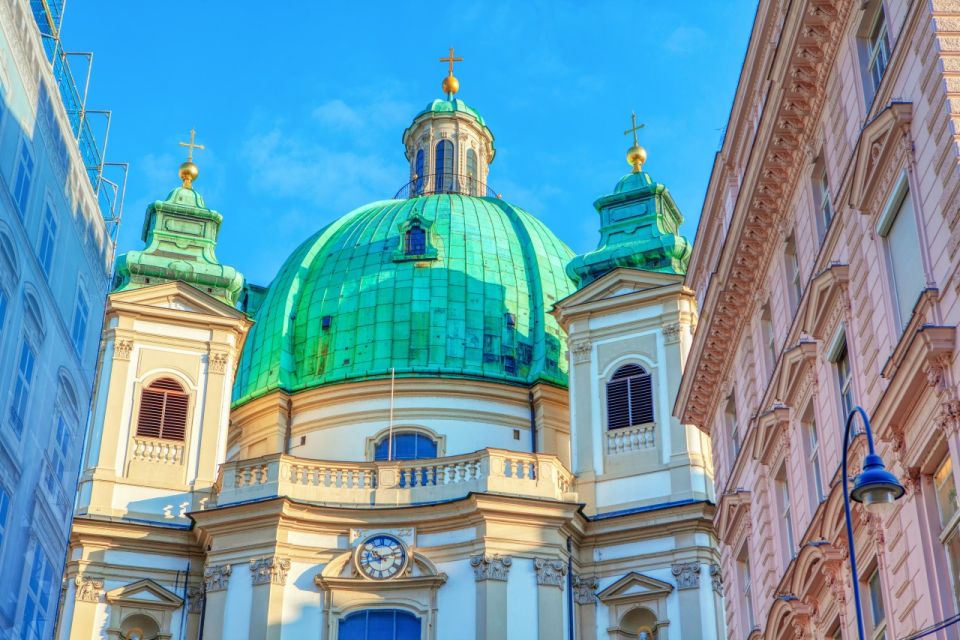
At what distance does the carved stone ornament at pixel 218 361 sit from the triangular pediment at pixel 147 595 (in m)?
→ 6.57

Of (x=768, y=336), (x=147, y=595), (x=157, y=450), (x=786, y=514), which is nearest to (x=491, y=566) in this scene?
(x=147, y=595)

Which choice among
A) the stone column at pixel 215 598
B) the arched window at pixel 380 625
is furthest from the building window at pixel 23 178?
the arched window at pixel 380 625

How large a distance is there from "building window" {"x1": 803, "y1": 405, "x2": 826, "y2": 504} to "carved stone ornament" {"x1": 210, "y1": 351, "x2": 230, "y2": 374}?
24105mm

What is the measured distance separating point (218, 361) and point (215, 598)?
312 inches

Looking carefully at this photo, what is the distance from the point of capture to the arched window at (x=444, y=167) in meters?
55.5

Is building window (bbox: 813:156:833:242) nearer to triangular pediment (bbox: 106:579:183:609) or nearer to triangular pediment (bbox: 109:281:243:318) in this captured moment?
triangular pediment (bbox: 106:579:183:609)

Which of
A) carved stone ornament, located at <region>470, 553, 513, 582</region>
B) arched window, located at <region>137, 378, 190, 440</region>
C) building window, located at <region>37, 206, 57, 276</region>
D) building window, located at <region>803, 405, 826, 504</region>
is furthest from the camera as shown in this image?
arched window, located at <region>137, 378, 190, 440</region>

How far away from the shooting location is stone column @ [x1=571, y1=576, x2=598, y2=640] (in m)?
37.8

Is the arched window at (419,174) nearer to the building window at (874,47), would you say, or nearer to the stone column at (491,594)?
the stone column at (491,594)

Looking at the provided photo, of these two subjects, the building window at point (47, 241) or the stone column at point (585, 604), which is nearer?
the building window at point (47, 241)

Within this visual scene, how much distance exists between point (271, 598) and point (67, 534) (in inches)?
382

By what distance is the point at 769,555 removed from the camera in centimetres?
2348

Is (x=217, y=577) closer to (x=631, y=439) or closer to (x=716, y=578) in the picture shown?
(x=631, y=439)

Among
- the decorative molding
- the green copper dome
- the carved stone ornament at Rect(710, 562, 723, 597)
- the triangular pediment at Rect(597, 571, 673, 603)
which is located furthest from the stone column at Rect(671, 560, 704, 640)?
the green copper dome
